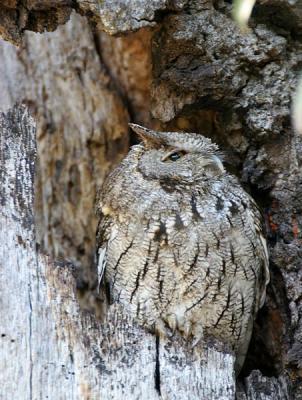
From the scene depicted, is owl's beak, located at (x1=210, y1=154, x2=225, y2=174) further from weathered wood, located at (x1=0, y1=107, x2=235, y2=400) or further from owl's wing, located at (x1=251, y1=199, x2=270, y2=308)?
weathered wood, located at (x1=0, y1=107, x2=235, y2=400)

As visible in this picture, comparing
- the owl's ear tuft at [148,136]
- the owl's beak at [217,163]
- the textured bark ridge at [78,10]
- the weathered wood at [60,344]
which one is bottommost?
the weathered wood at [60,344]

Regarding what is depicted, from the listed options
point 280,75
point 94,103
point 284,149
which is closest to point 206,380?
point 284,149

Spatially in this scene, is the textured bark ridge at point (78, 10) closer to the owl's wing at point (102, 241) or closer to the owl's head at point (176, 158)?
the owl's head at point (176, 158)

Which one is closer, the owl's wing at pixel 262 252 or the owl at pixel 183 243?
the owl at pixel 183 243

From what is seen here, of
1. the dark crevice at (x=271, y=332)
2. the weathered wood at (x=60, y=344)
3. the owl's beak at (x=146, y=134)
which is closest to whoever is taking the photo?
the weathered wood at (x=60, y=344)

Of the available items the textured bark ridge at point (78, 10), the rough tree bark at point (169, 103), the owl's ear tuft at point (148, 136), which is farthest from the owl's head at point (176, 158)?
the textured bark ridge at point (78, 10)

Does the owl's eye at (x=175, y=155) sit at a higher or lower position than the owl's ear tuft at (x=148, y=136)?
lower

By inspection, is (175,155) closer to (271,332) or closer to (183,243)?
(183,243)

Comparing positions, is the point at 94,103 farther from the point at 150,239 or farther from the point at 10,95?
the point at 150,239
